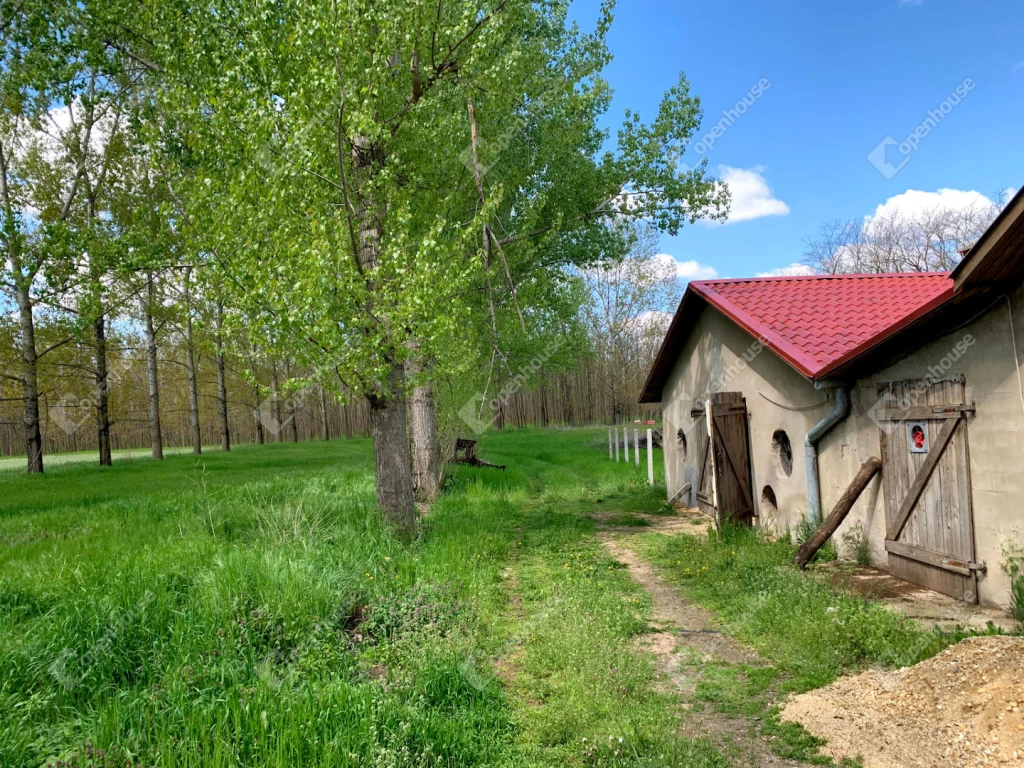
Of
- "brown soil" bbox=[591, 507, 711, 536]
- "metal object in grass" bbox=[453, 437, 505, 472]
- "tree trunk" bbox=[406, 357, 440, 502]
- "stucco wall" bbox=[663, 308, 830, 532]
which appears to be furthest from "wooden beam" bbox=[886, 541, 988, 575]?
"metal object in grass" bbox=[453, 437, 505, 472]

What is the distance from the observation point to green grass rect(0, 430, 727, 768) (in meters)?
3.72

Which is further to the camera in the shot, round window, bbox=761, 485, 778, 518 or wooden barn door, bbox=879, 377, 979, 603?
round window, bbox=761, 485, 778, 518

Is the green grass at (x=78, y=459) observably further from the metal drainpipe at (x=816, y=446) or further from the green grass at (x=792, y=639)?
the metal drainpipe at (x=816, y=446)

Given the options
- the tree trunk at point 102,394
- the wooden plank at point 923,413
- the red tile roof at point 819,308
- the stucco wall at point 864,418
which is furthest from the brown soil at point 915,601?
the tree trunk at point 102,394

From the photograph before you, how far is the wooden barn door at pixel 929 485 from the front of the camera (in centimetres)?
652

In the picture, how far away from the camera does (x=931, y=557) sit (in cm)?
689

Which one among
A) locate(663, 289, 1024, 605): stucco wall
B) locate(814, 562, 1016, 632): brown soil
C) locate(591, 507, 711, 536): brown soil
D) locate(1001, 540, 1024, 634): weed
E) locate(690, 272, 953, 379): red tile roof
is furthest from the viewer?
locate(591, 507, 711, 536): brown soil

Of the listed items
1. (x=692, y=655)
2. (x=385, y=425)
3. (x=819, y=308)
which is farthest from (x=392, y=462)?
(x=819, y=308)

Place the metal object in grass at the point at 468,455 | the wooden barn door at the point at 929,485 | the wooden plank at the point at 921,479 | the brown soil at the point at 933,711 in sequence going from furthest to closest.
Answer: the metal object in grass at the point at 468,455
the wooden plank at the point at 921,479
the wooden barn door at the point at 929,485
the brown soil at the point at 933,711

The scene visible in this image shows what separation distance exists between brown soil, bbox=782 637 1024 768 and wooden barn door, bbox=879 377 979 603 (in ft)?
7.15

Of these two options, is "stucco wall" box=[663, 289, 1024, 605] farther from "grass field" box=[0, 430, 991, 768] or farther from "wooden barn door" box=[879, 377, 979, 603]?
"grass field" box=[0, 430, 991, 768]

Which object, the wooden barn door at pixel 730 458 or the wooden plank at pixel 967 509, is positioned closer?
the wooden plank at pixel 967 509

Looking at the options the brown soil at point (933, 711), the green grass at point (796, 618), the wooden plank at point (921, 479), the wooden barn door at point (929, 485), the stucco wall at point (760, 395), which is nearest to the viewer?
the brown soil at point (933, 711)

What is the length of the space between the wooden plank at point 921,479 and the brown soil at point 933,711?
103 inches
